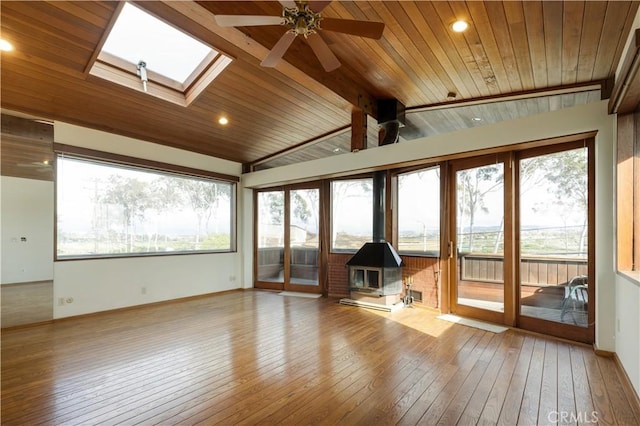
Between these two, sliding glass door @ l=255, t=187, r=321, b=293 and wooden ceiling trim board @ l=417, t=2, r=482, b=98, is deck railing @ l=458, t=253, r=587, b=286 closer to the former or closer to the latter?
wooden ceiling trim board @ l=417, t=2, r=482, b=98

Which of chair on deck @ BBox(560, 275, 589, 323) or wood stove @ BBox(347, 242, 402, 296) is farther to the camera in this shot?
wood stove @ BBox(347, 242, 402, 296)

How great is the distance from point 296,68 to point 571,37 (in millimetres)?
2550

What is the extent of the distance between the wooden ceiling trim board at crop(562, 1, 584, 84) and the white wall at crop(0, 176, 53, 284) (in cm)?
616

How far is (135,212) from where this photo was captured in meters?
5.25

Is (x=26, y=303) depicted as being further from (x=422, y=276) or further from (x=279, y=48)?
(x=422, y=276)

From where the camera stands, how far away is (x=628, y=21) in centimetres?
239

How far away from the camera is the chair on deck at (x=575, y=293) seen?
11.1 ft

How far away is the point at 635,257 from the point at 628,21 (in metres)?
1.97

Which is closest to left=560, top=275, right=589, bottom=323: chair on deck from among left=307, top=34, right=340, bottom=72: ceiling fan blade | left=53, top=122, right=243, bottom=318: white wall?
left=307, top=34, right=340, bottom=72: ceiling fan blade

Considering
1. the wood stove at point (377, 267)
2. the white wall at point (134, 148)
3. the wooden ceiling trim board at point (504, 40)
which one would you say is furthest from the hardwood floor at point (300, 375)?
the wooden ceiling trim board at point (504, 40)

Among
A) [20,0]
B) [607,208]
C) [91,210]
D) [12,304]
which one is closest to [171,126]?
[91,210]

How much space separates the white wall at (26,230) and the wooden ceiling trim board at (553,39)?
19.8ft

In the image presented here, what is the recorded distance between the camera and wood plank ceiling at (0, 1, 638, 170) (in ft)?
8.48

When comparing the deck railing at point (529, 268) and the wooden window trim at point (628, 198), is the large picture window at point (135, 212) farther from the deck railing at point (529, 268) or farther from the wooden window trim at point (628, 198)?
the wooden window trim at point (628, 198)
